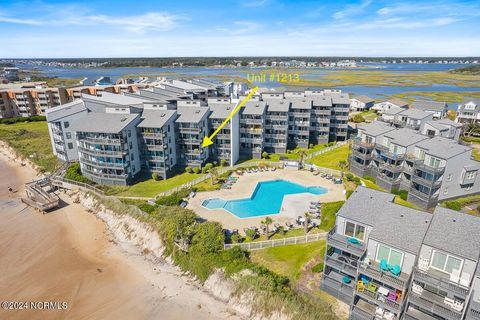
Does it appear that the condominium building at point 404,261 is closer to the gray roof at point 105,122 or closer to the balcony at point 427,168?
the balcony at point 427,168

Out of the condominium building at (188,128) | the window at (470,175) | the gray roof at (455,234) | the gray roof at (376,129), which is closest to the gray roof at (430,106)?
the condominium building at (188,128)

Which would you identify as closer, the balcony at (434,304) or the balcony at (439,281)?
the balcony at (439,281)

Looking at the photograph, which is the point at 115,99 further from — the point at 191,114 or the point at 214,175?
the point at 214,175

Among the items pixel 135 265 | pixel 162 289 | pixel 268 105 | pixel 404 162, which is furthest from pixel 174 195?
pixel 404 162

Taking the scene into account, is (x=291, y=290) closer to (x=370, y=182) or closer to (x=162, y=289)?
(x=162, y=289)

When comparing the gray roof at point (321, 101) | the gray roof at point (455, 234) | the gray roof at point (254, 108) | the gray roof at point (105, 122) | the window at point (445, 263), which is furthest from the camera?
the gray roof at point (321, 101)

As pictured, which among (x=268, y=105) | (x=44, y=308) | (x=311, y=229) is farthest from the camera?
(x=268, y=105)
